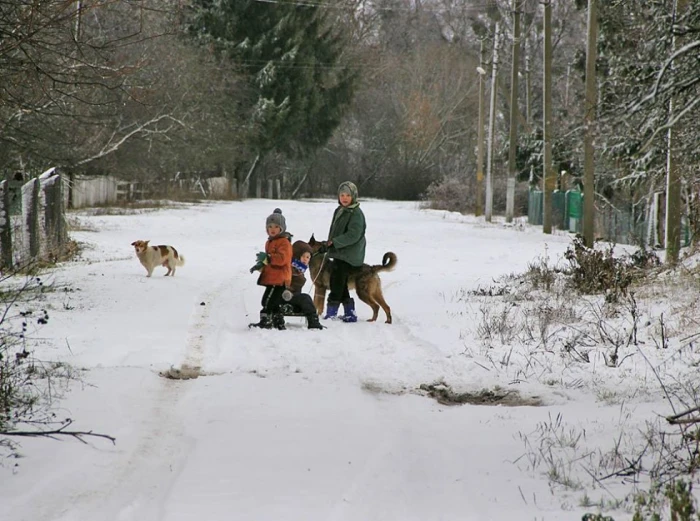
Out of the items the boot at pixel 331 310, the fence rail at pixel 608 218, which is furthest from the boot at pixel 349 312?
the fence rail at pixel 608 218

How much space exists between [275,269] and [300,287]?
2.26 ft

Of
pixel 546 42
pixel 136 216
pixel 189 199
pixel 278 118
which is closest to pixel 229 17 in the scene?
pixel 278 118

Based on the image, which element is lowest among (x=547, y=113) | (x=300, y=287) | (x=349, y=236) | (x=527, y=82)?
(x=300, y=287)

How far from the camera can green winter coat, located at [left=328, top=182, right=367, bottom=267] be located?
11.0m

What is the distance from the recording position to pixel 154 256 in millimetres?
14703

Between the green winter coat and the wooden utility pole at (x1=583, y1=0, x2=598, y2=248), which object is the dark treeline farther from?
the green winter coat

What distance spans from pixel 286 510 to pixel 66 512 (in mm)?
1116

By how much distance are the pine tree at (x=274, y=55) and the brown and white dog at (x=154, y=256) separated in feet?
128

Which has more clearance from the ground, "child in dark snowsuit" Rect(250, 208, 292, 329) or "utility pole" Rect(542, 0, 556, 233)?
"utility pole" Rect(542, 0, 556, 233)

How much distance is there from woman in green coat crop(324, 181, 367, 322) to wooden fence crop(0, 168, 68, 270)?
4.15 metres

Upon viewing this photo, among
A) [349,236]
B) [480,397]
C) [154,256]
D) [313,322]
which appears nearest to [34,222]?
[154,256]

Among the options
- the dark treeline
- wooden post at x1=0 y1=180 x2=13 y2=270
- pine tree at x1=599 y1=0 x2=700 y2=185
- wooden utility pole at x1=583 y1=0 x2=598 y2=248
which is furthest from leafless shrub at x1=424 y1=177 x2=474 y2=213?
wooden post at x1=0 y1=180 x2=13 y2=270

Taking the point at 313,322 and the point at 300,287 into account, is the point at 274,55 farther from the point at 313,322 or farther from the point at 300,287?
the point at 313,322

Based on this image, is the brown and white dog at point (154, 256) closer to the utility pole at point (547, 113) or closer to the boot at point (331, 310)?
the boot at point (331, 310)
